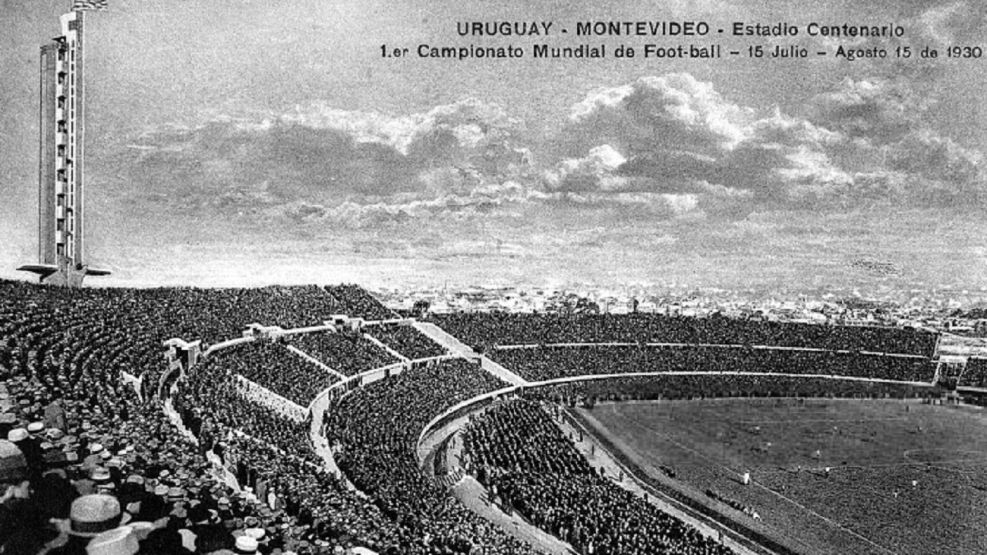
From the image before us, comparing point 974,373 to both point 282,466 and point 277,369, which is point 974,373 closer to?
point 277,369

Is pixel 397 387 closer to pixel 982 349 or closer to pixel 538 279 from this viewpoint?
pixel 538 279

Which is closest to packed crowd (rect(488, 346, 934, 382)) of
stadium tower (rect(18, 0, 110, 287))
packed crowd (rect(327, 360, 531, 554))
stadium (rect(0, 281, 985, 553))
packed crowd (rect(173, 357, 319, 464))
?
stadium (rect(0, 281, 985, 553))

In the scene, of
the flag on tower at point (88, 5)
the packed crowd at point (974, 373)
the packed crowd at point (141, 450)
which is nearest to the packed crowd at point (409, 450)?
the packed crowd at point (141, 450)

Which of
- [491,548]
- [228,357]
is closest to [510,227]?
[228,357]

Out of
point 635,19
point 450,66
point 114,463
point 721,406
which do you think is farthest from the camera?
point 721,406

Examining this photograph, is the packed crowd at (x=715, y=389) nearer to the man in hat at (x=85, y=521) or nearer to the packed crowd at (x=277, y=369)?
the packed crowd at (x=277, y=369)

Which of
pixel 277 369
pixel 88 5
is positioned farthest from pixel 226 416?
pixel 88 5
